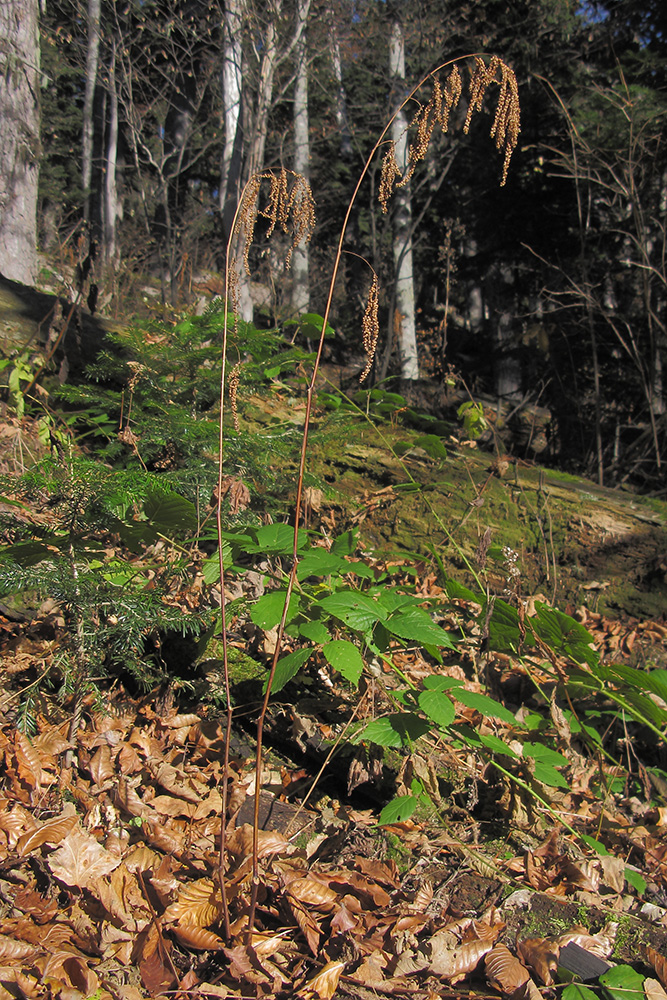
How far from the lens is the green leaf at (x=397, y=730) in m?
1.59

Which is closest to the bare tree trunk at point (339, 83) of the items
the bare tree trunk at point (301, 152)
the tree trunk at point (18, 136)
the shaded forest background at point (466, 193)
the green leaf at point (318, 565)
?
the shaded forest background at point (466, 193)

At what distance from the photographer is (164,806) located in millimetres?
1721

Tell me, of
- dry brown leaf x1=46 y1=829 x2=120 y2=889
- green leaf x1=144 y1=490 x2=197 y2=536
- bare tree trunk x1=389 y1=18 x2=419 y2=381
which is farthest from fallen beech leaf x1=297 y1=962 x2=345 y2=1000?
bare tree trunk x1=389 y1=18 x2=419 y2=381

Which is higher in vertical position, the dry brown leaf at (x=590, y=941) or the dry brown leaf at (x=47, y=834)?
the dry brown leaf at (x=47, y=834)

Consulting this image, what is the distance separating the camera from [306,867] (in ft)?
5.33

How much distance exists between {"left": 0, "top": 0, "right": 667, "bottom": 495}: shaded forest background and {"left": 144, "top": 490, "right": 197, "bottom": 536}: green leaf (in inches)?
98.9

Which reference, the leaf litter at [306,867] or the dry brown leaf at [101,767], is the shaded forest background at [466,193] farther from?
the dry brown leaf at [101,767]

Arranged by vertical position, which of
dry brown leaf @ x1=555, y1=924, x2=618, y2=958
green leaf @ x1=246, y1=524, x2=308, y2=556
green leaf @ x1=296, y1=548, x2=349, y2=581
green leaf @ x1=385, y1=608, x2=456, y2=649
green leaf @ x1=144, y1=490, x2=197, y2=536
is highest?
green leaf @ x1=144, y1=490, x2=197, y2=536

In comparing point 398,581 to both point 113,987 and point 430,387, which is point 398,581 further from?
point 430,387

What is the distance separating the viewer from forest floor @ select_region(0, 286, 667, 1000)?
1355mm

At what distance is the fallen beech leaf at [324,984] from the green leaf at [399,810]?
340mm

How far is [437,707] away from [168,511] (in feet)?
2.79

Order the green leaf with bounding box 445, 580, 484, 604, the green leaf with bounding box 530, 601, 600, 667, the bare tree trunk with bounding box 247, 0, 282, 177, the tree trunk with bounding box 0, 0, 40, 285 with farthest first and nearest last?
1. the bare tree trunk with bounding box 247, 0, 282, 177
2. the tree trunk with bounding box 0, 0, 40, 285
3. the green leaf with bounding box 445, 580, 484, 604
4. the green leaf with bounding box 530, 601, 600, 667

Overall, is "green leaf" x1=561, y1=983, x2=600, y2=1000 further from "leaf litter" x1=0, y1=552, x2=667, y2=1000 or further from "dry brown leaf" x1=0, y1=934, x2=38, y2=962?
"dry brown leaf" x1=0, y1=934, x2=38, y2=962
